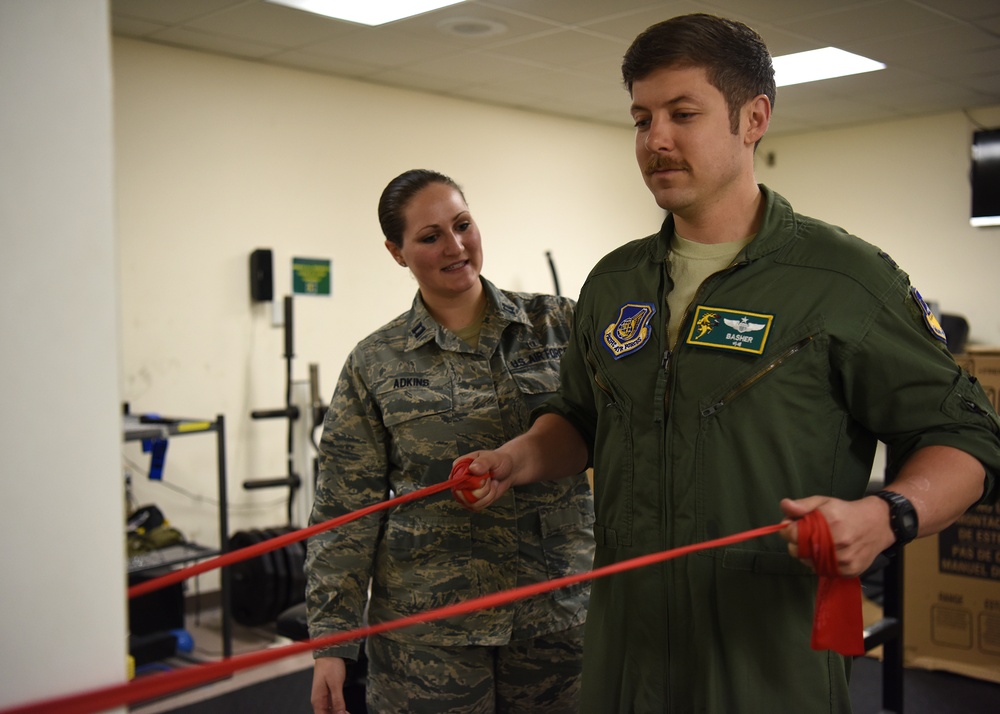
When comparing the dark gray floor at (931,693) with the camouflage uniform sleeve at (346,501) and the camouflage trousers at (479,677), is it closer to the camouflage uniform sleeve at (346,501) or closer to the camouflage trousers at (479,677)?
the camouflage trousers at (479,677)

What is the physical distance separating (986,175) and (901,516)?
6905 mm

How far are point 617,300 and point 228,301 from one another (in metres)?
4.18

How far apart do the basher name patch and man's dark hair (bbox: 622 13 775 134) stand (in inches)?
11.1

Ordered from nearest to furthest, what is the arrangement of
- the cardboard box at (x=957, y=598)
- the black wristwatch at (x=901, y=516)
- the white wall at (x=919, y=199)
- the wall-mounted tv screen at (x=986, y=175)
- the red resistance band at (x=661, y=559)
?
the red resistance band at (x=661, y=559), the black wristwatch at (x=901, y=516), the cardboard box at (x=957, y=598), the wall-mounted tv screen at (x=986, y=175), the white wall at (x=919, y=199)

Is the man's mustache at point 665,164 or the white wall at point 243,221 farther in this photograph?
the white wall at point 243,221

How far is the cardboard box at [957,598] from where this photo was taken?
381 cm

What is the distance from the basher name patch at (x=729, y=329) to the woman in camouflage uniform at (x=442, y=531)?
2.21ft

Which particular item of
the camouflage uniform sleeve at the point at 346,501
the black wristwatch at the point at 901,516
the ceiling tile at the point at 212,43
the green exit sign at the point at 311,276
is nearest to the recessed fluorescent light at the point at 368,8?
the ceiling tile at the point at 212,43

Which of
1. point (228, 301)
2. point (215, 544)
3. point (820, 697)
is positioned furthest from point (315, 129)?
point (820, 697)

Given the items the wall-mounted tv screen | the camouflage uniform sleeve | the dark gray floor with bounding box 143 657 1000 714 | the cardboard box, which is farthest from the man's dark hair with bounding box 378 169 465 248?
the wall-mounted tv screen

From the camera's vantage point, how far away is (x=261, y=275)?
540 cm

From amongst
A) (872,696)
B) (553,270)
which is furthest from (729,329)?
(553,270)

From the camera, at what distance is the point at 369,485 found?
2.00m

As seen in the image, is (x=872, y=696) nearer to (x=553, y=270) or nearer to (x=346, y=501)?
(x=346, y=501)
